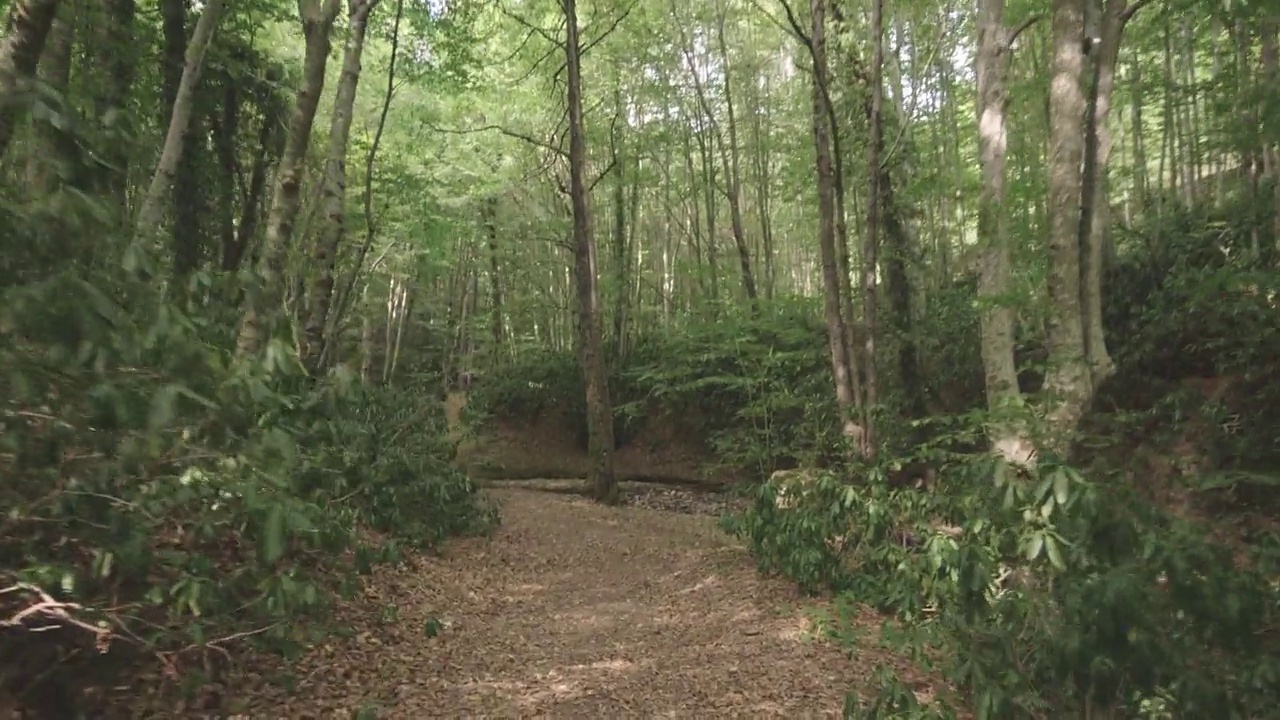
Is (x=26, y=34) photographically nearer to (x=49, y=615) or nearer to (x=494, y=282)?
(x=49, y=615)

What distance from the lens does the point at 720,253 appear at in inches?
746

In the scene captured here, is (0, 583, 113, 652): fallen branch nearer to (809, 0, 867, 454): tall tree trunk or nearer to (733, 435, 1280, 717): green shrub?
(733, 435, 1280, 717): green shrub

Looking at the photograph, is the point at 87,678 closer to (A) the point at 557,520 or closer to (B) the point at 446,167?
(A) the point at 557,520

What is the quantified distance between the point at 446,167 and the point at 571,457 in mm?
7161

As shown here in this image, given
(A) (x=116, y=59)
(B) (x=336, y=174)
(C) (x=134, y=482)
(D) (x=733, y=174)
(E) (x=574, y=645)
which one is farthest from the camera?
(D) (x=733, y=174)

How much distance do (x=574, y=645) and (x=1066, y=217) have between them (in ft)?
16.1

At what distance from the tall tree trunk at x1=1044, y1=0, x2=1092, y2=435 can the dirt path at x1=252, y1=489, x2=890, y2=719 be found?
254 centimetres

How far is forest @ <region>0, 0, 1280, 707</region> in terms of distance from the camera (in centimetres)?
244

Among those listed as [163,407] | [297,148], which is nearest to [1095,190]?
[297,148]

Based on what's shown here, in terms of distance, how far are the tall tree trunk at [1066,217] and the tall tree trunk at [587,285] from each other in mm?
7495

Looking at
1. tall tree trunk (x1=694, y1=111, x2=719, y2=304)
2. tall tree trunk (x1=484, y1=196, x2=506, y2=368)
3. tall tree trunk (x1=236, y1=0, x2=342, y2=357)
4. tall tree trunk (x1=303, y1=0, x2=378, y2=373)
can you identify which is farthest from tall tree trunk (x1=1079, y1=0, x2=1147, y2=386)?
tall tree trunk (x1=484, y1=196, x2=506, y2=368)

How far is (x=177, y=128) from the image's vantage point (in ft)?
16.8

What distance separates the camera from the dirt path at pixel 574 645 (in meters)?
4.36

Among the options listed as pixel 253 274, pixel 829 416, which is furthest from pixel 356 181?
pixel 253 274
